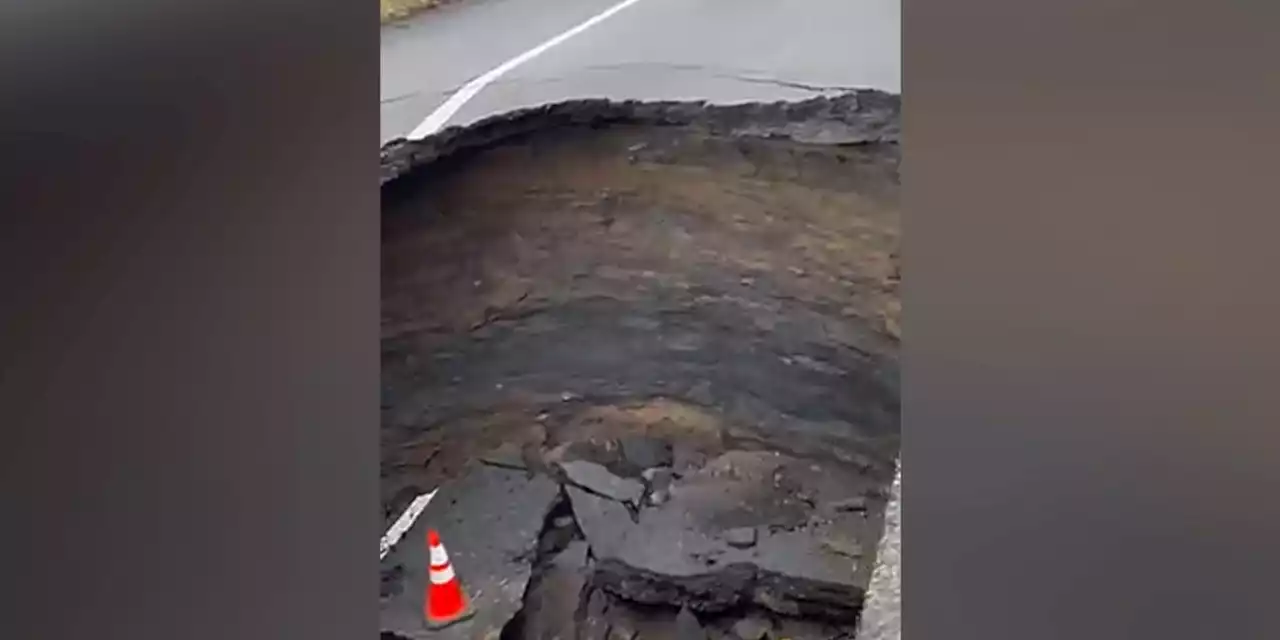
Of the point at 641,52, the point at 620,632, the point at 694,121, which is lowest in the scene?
the point at 620,632

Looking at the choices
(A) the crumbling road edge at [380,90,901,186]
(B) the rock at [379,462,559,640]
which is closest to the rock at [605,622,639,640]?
(B) the rock at [379,462,559,640]

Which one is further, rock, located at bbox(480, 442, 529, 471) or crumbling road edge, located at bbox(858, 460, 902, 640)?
rock, located at bbox(480, 442, 529, 471)

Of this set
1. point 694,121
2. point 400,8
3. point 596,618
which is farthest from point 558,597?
point 400,8

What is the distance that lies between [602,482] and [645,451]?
3.2 inches

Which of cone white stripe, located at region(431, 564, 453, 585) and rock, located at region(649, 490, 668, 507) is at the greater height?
rock, located at region(649, 490, 668, 507)

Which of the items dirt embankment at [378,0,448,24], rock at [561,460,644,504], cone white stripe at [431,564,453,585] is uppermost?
dirt embankment at [378,0,448,24]

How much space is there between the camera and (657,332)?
158 cm

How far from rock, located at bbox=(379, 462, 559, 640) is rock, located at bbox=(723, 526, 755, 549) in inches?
11.0

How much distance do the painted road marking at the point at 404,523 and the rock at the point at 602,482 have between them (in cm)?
22

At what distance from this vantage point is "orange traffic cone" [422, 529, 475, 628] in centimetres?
156

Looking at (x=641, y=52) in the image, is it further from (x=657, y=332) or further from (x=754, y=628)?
(x=754, y=628)

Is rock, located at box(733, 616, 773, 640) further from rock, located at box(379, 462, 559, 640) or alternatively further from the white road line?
the white road line
